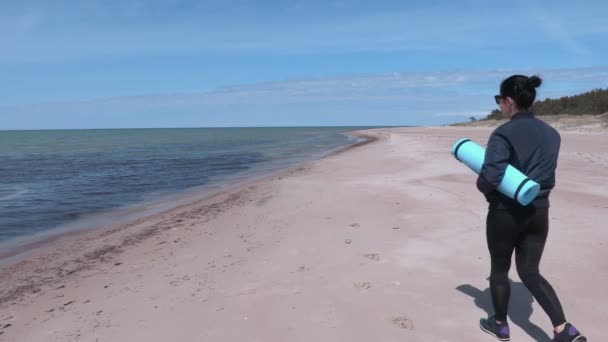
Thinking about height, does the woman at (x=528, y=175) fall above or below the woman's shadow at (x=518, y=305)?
above

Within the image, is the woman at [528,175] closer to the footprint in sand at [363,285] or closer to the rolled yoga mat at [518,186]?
the rolled yoga mat at [518,186]

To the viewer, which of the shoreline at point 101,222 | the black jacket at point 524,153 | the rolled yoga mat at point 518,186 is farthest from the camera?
the shoreline at point 101,222

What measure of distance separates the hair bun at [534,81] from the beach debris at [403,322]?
2.01 meters

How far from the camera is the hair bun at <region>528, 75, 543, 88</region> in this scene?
3.30 meters

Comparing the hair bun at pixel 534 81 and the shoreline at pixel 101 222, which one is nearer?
the hair bun at pixel 534 81

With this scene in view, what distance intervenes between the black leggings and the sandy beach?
42 cm

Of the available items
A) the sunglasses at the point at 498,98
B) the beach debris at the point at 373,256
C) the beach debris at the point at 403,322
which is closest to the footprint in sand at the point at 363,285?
the beach debris at the point at 403,322

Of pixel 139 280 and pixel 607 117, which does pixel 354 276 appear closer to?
pixel 139 280

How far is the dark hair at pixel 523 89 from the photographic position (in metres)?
3.32

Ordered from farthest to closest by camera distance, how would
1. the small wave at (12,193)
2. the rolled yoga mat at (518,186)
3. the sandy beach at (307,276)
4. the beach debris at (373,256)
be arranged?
the small wave at (12,193), the beach debris at (373,256), the sandy beach at (307,276), the rolled yoga mat at (518,186)

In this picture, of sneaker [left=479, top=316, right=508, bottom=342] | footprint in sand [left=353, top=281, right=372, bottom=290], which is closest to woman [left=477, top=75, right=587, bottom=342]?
sneaker [left=479, top=316, right=508, bottom=342]

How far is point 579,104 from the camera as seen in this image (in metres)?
53.4

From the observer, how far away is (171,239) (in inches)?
306

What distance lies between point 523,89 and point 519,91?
0.03m
